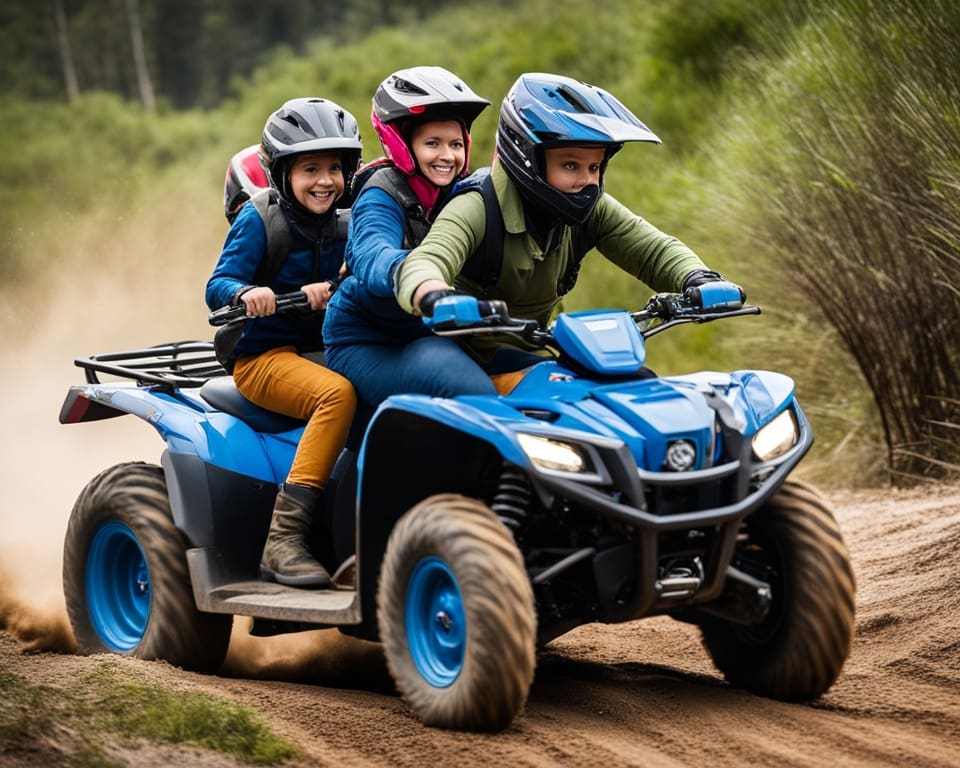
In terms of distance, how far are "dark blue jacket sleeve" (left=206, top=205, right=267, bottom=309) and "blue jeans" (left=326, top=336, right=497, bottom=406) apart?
2.18 ft

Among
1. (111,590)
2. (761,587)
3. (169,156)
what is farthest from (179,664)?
(169,156)

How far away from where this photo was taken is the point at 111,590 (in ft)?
22.5

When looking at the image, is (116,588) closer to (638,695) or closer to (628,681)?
(628,681)

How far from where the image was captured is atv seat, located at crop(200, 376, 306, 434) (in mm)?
6605

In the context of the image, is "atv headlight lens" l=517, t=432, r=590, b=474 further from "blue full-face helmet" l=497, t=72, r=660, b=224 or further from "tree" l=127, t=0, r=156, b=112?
"tree" l=127, t=0, r=156, b=112

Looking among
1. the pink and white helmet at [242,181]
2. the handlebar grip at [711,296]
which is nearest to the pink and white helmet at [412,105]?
the handlebar grip at [711,296]

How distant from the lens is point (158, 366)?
7512 mm

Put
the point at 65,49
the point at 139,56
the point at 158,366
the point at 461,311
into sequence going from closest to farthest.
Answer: the point at 461,311, the point at 158,366, the point at 65,49, the point at 139,56

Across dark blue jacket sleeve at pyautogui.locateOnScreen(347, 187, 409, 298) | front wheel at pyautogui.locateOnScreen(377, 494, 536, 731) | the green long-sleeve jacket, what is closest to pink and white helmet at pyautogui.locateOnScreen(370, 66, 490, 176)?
dark blue jacket sleeve at pyautogui.locateOnScreen(347, 187, 409, 298)

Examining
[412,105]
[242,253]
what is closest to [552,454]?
[412,105]

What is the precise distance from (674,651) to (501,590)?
218 cm

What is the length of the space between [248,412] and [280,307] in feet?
2.06

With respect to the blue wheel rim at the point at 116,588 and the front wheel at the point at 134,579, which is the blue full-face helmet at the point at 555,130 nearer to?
the front wheel at the point at 134,579

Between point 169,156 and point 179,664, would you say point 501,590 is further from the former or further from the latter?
point 169,156
